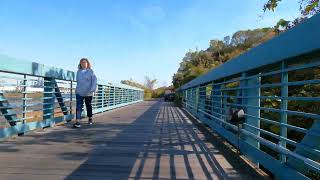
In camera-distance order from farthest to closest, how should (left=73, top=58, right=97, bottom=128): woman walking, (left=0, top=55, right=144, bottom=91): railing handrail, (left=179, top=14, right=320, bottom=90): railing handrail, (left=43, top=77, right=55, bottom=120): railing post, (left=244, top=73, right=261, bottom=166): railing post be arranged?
1. (left=73, top=58, right=97, bottom=128): woman walking
2. (left=43, top=77, right=55, bottom=120): railing post
3. (left=0, top=55, right=144, bottom=91): railing handrail
4. (left=244, top=73, right=261, bottom=166): railing post
5. (left=179, top=14, right=320, bottom=90): railing handrail

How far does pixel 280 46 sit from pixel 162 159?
2544mm

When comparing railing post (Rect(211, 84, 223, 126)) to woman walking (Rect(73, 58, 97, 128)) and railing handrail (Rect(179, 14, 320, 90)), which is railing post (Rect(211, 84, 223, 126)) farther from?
woman walking (Rect(73, 58, 97, 128))

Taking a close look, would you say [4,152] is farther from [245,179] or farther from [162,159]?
[245,179]

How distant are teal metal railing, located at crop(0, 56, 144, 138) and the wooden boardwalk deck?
407mm

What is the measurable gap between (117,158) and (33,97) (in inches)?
173

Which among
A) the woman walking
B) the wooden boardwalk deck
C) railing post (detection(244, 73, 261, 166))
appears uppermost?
the woman walking

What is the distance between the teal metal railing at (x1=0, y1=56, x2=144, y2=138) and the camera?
8633mm

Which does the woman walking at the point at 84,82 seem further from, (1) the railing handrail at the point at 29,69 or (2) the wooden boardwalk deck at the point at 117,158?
(2) the wooden boardwalk deck at the point at 117,158

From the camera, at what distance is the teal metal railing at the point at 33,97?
8.63 meters

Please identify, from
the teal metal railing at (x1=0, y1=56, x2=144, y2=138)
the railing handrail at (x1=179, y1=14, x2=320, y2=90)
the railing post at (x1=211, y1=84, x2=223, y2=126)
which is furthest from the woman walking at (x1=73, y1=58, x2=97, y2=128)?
the railing handrail at (x1=179, y1=14, x2=320, y2=90)

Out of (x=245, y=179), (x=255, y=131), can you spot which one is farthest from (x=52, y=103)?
(x=245, y=179)

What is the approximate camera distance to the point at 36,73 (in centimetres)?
1007

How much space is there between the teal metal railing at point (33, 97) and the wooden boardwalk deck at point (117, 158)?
41 centimetres

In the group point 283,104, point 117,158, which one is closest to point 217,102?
point 117,158
